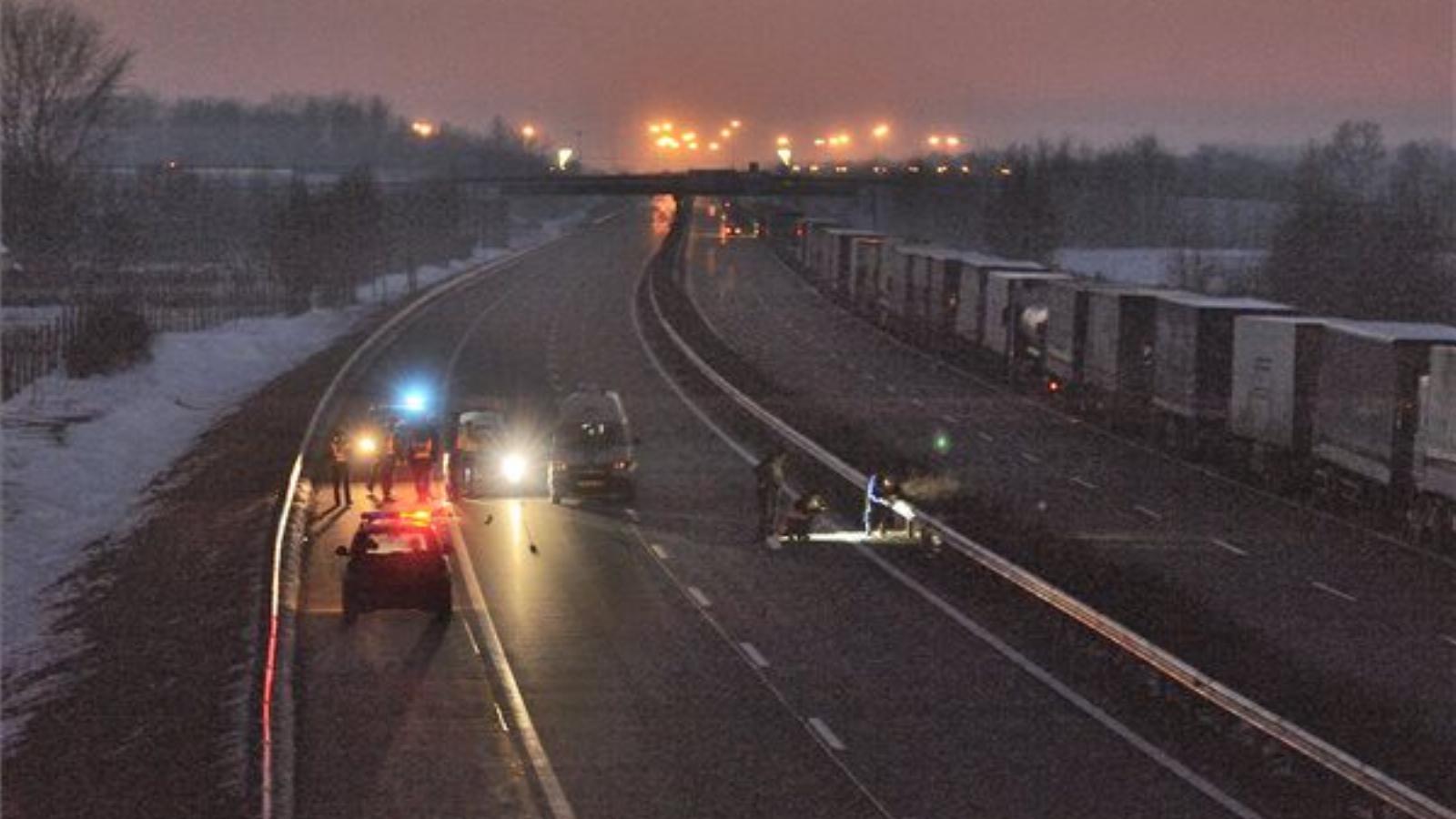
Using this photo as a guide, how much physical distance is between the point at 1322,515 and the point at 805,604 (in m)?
14.2

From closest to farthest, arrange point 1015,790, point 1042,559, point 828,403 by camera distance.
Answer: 1. point 1015,790
2. point 1042,559
3. point 828,403

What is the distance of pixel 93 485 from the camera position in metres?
46.5

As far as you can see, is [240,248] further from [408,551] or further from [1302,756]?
[1302,756]

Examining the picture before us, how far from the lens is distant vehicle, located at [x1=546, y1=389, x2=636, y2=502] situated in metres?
38.7

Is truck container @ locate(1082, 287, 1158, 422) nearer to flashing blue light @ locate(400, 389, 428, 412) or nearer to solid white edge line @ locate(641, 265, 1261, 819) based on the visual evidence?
flashing blue light @ locate(400, 389, 428, 412)

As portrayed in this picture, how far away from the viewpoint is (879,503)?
112ft

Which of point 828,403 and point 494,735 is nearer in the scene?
point 494,735

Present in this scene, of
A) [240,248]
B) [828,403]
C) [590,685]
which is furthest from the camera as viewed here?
[240,248]

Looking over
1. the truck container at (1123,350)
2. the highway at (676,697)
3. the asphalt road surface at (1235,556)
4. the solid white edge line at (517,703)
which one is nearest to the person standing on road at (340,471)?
the highway at (676,697)

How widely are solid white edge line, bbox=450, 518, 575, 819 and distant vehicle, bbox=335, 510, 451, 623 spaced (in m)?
0.75

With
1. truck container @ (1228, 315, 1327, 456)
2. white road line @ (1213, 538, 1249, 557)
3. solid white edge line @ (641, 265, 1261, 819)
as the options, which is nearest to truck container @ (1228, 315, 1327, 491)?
truck container @ (1228, 315, 1327, 456)

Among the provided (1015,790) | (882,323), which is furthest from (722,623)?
(882,323)

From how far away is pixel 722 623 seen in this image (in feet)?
86.6

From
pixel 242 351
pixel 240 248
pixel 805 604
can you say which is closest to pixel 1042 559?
pixel 805 604
